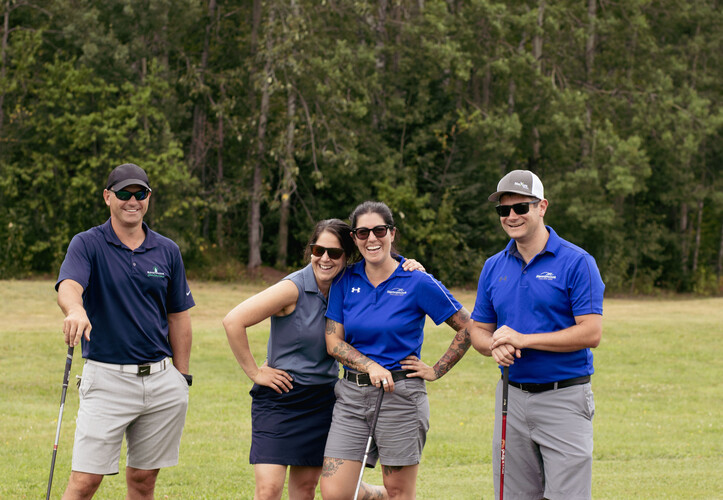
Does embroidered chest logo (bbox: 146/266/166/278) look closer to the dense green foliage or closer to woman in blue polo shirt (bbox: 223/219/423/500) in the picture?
woman in blue polo shirt (bbox: 223/219/423/500)

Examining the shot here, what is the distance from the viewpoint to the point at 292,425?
5477 millimetres

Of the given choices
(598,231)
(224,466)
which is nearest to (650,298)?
(598,231)

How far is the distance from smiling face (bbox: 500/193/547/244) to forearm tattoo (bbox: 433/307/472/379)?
669mm

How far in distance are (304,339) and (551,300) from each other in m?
1.44

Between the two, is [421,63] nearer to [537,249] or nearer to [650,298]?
[650,298]

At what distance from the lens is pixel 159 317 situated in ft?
18.0

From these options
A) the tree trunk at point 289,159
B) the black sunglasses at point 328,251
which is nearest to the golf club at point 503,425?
the black sunglasses at point 328,251

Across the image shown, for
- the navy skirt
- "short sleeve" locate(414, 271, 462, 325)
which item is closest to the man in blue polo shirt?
"short sleeve" locate(414, 271, 462, 325)

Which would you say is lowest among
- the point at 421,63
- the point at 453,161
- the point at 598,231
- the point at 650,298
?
the point at 650,298

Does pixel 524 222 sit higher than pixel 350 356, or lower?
higher

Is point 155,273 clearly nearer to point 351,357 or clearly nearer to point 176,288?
point 176,288

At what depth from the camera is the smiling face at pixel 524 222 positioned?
5.02m

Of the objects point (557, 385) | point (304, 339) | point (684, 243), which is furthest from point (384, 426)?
point (684, 243)

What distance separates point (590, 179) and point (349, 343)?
87.7ft
